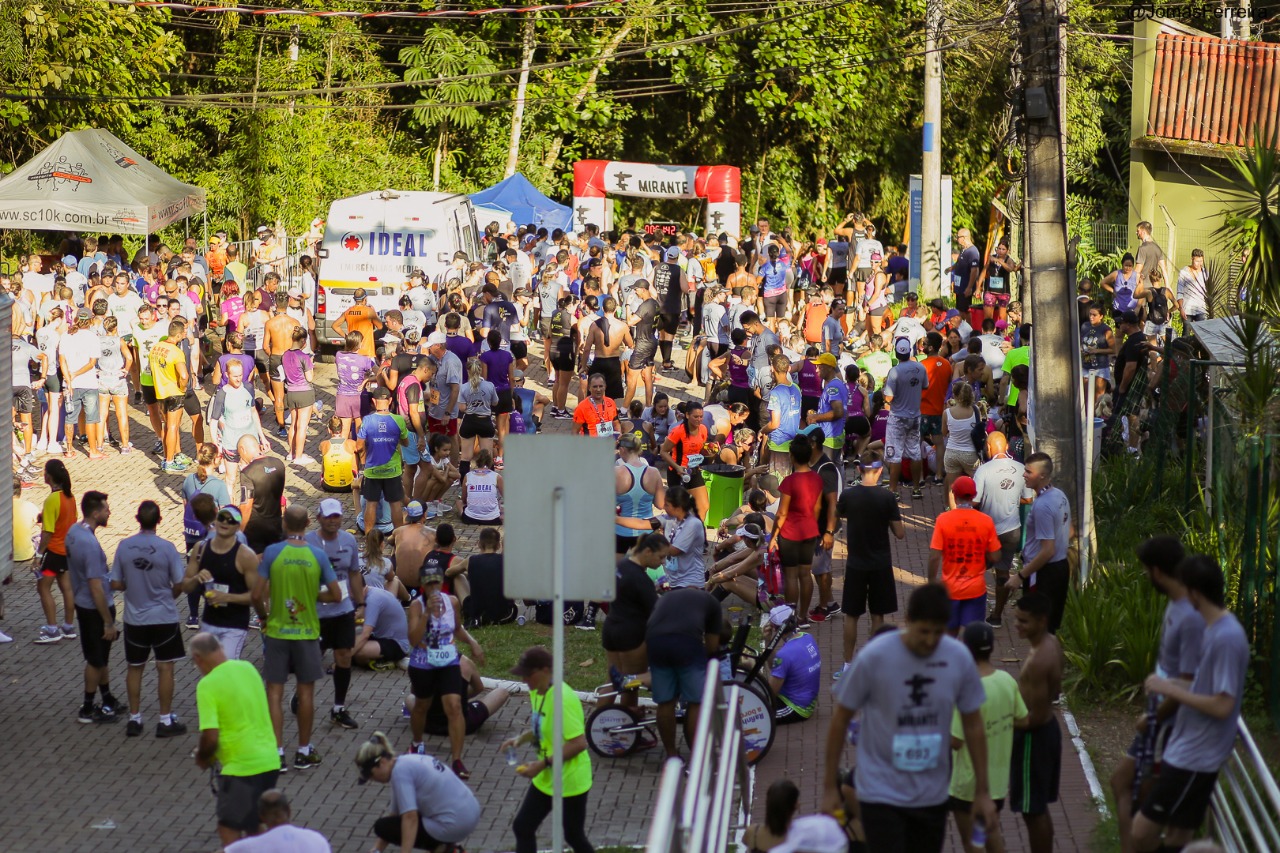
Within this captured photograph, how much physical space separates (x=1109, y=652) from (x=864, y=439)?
6119 millimetres

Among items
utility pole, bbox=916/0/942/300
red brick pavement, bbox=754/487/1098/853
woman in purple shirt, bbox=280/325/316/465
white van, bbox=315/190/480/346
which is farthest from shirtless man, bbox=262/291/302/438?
utility pole, bbox=916/0/942/300

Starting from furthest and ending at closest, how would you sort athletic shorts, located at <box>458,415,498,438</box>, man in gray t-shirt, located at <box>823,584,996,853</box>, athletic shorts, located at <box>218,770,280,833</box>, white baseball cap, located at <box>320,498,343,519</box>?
athletic shorts, located at <box>458,415,498,438</box>, white baseball cap, located at <box>320,498,343,519</box>, athletic shorts, located at <box>218,770,280,833</box>, man in gray t-shirt, located at <box>823,584,996,853</box>

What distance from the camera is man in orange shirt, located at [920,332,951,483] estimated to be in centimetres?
1708

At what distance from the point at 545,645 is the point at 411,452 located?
427 centimetres

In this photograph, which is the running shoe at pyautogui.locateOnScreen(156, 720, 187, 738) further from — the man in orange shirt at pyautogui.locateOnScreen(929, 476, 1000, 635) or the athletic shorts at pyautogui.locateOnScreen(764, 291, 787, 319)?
the athletic shorts at pyautogui.locateOnScreen(764, 291, 787, 319)

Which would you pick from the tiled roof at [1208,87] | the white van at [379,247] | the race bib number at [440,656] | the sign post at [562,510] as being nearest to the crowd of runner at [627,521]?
the race bib number at [440,656]

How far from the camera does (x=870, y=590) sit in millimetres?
11898

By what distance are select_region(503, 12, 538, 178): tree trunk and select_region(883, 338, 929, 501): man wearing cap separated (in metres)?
23.4

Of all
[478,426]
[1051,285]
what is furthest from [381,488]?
[1051,285]

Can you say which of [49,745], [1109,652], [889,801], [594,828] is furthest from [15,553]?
[889,801]

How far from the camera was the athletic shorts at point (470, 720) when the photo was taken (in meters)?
10.9

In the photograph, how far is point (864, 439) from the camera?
55.5 feet

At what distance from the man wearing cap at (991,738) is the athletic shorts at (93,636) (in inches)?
261

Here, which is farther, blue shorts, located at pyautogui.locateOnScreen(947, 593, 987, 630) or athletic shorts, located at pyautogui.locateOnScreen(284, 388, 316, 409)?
athletic shorts, located at pyautogui.locateOnScreen(284, 388, 316, 409)
